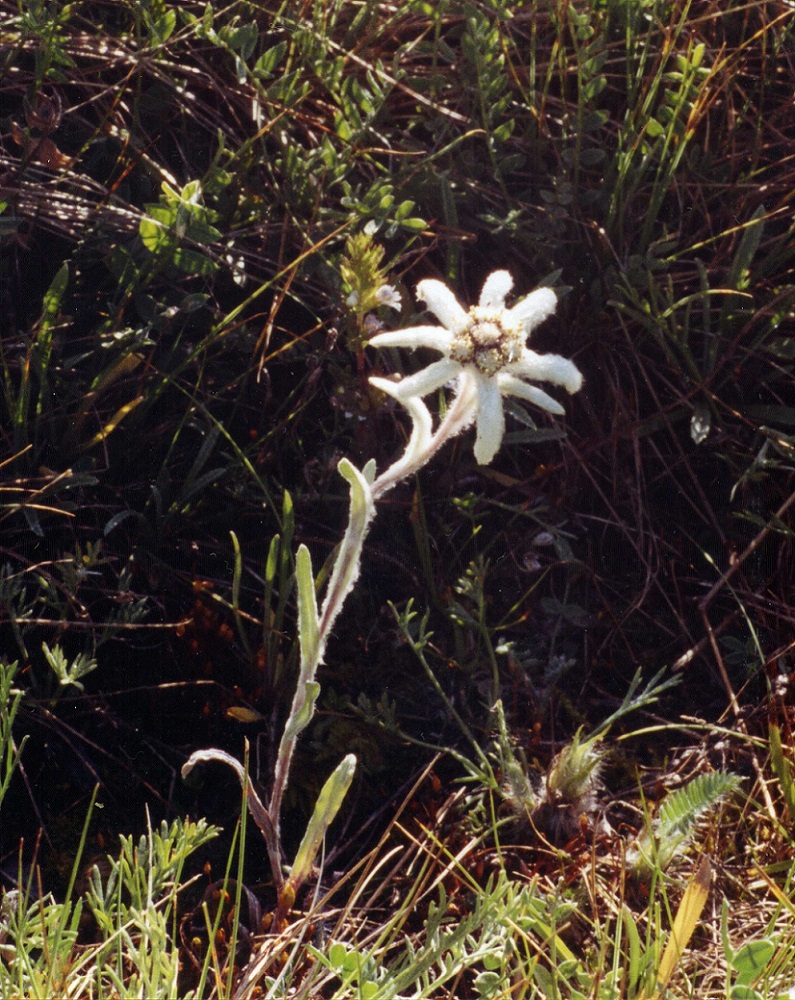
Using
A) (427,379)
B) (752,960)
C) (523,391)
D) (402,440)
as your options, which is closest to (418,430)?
(427,379)

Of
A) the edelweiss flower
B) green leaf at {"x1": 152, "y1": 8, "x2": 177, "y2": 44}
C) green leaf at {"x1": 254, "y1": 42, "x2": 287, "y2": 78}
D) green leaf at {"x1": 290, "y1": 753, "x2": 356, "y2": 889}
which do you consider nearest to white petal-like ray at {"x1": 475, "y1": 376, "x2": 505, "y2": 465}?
the edelweiss flower

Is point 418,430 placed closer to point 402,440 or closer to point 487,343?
point 487,343

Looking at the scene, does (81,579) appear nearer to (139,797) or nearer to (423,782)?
(139,797)

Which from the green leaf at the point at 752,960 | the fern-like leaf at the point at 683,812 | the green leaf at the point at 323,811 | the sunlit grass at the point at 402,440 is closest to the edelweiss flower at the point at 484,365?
the sunlit grass at the point at 402,440

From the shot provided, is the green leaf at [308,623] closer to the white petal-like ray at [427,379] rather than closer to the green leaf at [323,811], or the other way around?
the green leaf at [323,811]

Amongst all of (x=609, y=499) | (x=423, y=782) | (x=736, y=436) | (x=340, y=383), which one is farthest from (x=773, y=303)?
(x=423, y=782)

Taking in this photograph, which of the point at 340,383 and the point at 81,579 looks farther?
the point at 340,383
